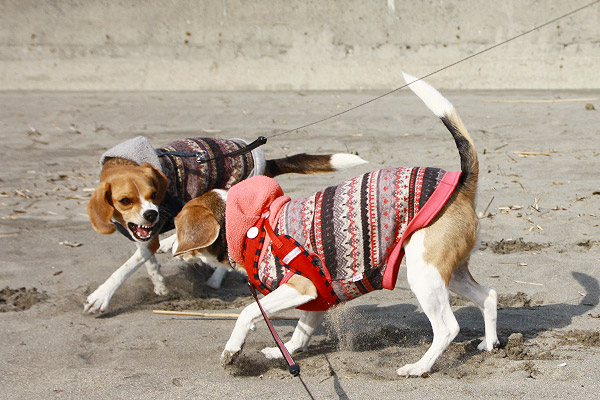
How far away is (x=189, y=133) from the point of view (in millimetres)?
9617

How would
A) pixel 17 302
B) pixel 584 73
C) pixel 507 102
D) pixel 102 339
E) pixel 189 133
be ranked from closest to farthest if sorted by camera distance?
pixel 102 339 < pixel 17 302 < pixel 189 133 < pixel 507 102 < pixel 584 73

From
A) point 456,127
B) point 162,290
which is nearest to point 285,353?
point 456,127

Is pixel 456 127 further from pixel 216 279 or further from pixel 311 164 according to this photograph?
pixel 216 279

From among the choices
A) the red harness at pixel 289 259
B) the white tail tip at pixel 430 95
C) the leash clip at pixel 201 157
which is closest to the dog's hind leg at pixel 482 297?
the red harness at pixel 289 259

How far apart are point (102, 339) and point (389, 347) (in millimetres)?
1910

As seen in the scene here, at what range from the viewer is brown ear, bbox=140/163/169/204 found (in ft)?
17.2

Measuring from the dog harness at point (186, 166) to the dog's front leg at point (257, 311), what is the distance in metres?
1.69

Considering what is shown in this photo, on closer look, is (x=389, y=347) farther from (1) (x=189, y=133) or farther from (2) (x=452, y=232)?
(1) (x=189, y=133)

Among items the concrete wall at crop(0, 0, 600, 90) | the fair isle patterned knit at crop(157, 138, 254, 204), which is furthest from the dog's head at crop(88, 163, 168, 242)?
the concrete wall at crop(0, 0, 600, 90)

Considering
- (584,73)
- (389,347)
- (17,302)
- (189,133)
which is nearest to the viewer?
(389,347)

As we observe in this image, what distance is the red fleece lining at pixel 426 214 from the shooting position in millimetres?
3887

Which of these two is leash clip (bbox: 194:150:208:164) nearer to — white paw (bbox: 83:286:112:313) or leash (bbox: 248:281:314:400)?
white paw (bbox: 83:286:112:313)

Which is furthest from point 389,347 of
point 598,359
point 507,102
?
point 507,102

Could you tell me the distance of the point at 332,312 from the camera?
4.59m
